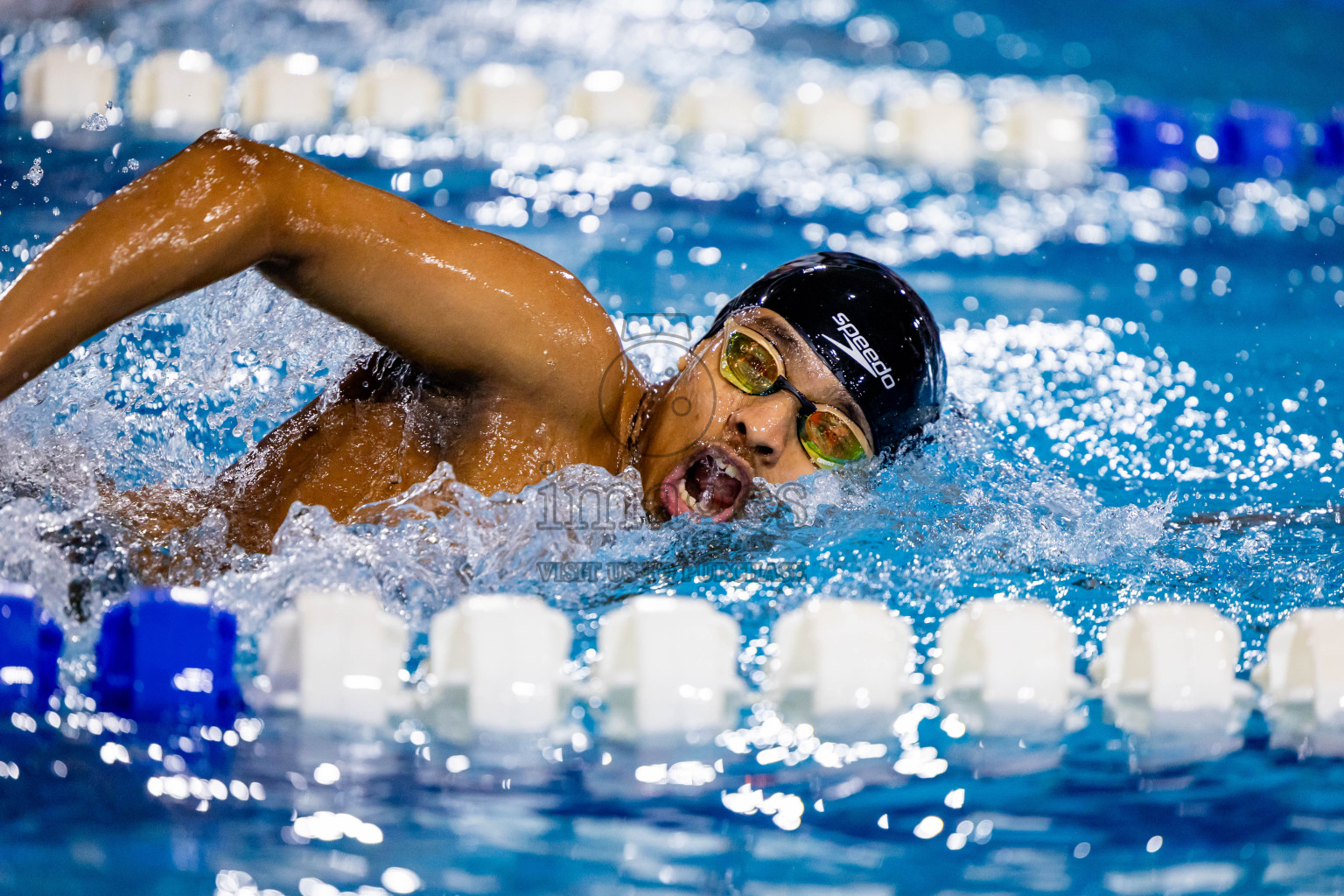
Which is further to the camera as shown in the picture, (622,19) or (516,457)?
(622,19)

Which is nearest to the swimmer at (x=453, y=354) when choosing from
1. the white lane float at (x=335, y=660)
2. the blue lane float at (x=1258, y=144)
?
the white lane float at (x=335, y=660)

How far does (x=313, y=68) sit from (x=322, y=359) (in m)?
2.29

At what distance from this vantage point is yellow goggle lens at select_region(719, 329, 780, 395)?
2.01 metres

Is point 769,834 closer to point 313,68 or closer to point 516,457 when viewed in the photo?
point 516,457

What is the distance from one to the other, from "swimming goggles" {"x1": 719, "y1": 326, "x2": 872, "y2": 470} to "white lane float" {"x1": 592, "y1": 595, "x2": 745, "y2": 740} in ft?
1.49

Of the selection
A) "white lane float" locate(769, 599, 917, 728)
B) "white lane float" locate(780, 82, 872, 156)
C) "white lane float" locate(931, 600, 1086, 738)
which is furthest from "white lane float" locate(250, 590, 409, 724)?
"white lane float" locate(780, 82, 872, 156)

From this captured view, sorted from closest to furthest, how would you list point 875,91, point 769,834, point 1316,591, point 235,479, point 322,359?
1. point 769,834
2. point 235,479
3. point 1316,591
4. point 322,359
5. point 875,91

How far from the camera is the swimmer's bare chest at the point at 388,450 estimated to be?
1839 mm

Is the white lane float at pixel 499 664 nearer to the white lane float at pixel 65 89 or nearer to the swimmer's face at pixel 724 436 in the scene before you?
the swimmer's face at pixel 724 436

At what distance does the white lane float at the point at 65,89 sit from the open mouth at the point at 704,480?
110 inches

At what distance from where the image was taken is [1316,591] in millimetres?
2252

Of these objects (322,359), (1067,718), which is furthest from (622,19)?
(1067,718)

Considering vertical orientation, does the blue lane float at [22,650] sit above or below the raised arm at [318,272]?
below

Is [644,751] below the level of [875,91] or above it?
below
